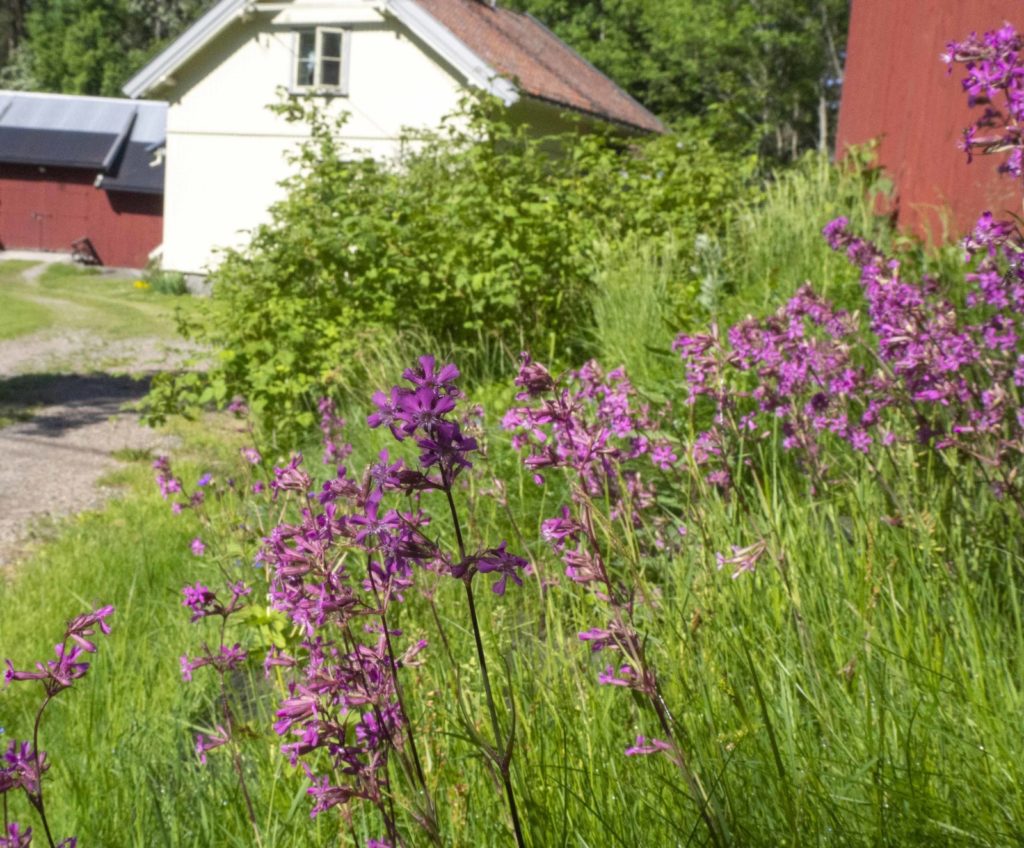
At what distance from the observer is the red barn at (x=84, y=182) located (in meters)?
35.4

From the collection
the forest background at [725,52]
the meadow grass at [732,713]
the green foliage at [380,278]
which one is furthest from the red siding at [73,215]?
the meadow grass at [732,713]

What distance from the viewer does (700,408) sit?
4715mm

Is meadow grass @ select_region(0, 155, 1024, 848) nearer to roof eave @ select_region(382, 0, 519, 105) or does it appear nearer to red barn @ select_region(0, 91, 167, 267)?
roof eave @ select_region(382, 0, 519, 105)

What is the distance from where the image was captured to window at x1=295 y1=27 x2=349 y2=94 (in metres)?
23.4

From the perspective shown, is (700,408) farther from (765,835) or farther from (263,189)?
(263,189)

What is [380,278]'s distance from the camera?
22.4ft

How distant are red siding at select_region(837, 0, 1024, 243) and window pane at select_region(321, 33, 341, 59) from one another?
46.9 feet

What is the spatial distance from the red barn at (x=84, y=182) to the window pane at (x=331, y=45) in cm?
1222

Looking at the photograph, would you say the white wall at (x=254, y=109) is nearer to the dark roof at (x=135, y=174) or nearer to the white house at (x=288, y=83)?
the white house at (x=288, y=83)

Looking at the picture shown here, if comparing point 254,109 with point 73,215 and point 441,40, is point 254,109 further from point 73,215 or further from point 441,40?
point 73,215

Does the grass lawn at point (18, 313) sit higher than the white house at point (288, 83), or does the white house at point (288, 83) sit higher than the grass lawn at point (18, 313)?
the white house at point (288, 83)

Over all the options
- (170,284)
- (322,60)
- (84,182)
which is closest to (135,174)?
(84,182)

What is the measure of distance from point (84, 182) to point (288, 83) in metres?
15.1

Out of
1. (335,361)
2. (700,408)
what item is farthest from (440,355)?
(700,408)
